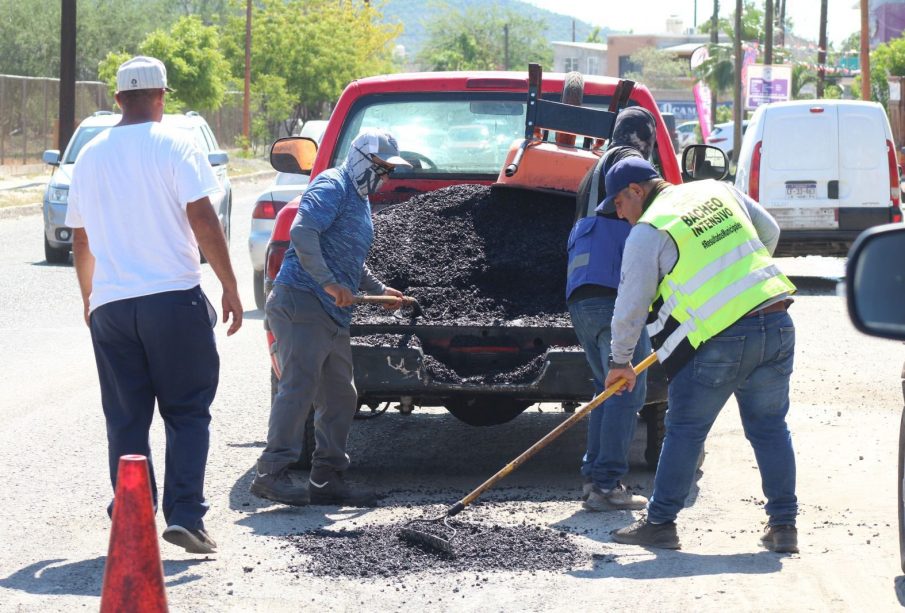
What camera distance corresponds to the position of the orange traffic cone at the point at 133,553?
13.8 feet

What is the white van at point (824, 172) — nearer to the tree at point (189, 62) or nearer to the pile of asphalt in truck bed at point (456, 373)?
the pile of asphalt in truck bed at point (456, 373)

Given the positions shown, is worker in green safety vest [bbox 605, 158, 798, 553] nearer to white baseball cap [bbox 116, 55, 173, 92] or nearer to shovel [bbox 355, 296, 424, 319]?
shovel [bbox 355, 296, 424, 319]

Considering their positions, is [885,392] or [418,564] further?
[885,392]

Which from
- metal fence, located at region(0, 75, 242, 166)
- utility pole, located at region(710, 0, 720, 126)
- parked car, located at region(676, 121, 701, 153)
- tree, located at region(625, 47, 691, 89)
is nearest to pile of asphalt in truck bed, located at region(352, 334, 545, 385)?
metal fence, located at region(0, 75, 242, 166)

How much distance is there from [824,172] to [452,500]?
10.4m

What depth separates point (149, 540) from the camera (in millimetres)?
4297

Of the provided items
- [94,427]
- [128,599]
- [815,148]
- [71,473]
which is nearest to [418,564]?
[128,599]

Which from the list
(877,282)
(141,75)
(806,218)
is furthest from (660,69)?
(877,282)

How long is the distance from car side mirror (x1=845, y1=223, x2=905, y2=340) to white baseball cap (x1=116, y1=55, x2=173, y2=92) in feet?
11.4

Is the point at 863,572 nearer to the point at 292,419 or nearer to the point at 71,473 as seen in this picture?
the point at 292,419

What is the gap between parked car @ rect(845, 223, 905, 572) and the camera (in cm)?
287

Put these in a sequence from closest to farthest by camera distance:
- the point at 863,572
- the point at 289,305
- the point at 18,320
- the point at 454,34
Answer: the point at 863,572 < the point at 289,305 < the point at 18,320 < the point at 454,34

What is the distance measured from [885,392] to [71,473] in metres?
5.68

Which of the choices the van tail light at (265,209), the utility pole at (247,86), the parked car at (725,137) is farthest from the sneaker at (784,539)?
the utility pole at (247,86)
